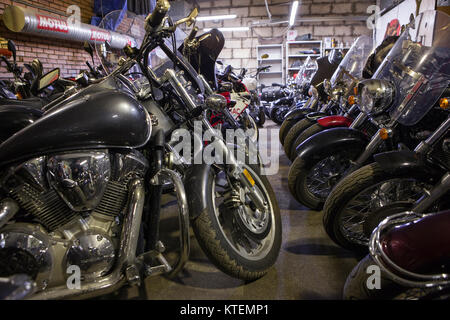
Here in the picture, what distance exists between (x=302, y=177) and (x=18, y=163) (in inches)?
67.4

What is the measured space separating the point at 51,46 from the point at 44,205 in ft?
21.7

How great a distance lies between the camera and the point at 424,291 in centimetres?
73

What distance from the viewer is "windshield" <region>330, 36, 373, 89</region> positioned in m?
2.79

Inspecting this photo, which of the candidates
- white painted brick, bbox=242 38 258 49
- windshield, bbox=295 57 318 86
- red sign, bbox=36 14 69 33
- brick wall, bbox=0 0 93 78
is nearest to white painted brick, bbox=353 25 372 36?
white painted brick, bbox=242 38 258 49

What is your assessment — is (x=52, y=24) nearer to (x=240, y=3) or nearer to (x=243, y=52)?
(x=243, y=52)

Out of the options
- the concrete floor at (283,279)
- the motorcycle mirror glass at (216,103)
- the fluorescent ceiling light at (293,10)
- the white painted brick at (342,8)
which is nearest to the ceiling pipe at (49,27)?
the motorcycle mirror glass at (216,103)

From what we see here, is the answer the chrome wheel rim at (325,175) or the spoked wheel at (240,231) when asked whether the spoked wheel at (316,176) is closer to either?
the chrome wheel rim at (325,175)

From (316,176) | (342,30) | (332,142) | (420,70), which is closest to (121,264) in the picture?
(332,142)

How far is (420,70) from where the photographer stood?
5.37ft

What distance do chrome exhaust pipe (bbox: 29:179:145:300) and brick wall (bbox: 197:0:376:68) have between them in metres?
10.9

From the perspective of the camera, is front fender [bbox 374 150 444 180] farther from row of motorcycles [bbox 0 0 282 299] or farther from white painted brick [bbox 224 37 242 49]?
white painted brick [bbox 224 37 242 49]

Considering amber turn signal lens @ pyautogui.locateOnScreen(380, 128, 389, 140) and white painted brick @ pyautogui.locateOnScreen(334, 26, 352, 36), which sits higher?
white painted brick @ pyautogui.locateOnScreen(334, 26, 352, 36)
